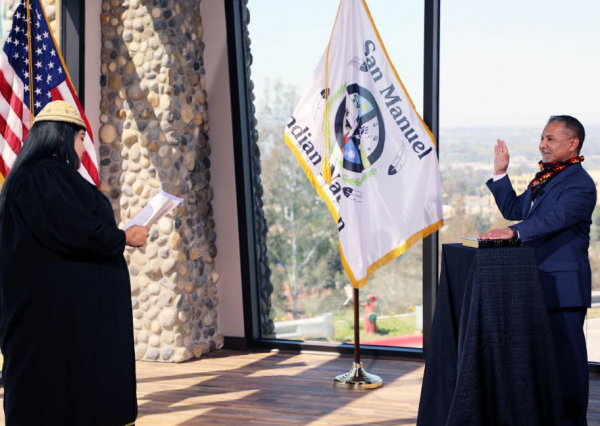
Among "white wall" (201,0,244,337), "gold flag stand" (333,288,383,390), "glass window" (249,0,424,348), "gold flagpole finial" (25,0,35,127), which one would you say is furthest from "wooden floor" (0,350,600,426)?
"gold flagpole finial" (25,0,35,127)

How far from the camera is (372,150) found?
483 cm

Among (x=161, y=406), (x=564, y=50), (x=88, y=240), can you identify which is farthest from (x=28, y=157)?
(x=564, y=50)

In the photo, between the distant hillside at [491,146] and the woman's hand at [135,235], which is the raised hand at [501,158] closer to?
the distant hillside at [491,146]

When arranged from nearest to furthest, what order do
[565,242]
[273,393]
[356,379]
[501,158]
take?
1. [565,242]
2. [501,158]
3. [273,393]
4. [356,379]

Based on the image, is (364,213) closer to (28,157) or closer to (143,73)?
(143,73)

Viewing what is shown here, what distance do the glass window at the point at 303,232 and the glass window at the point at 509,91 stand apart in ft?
1.19

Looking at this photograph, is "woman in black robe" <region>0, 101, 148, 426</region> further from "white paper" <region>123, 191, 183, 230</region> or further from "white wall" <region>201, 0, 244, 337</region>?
"white wall" <region>201, 0, 244, 337</region>

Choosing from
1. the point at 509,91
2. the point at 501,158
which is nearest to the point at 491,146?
the point at 509,91

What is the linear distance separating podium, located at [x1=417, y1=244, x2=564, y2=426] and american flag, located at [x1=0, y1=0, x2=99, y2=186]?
93.9 inches

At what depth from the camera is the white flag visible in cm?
479

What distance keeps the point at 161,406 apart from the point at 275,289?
5.66ft

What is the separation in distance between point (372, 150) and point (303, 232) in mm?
1197

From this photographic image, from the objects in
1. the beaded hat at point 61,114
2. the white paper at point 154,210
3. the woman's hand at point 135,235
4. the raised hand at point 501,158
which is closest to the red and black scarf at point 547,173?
the raised hand at point 501,158

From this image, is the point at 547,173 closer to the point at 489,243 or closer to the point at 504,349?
the point at 489,243
